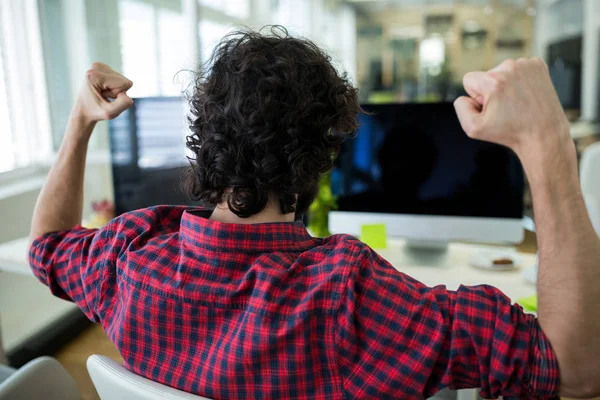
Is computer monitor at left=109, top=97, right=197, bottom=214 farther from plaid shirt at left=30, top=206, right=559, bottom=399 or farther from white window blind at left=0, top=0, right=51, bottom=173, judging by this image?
plaid shirt at left=30, top=206, right=559, bottom=399

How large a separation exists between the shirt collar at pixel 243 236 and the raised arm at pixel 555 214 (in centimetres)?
30

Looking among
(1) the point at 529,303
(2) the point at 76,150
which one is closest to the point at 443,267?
(1) the point at 529,303

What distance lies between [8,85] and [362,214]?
1845 mm

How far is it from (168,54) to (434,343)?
3.07 metres

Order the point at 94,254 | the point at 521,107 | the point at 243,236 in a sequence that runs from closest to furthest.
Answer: the point at 521,107 < the point at 243,236 < the point at 94,254

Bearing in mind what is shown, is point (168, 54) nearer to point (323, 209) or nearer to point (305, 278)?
point (323, 209)

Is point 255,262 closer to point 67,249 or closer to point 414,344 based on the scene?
point 414,344

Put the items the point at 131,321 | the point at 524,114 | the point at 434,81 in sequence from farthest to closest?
the point at 434,81, the point at 131,321, the point at 524,114

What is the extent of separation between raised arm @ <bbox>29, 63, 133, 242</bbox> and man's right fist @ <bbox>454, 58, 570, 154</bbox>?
0.62 metres

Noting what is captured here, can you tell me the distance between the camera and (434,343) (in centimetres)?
67

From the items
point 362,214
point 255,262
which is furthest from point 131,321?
point 362,214

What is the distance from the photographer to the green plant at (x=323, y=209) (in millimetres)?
1848

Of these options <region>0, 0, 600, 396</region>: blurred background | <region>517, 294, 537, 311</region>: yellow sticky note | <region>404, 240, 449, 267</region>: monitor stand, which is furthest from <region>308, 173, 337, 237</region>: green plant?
<region>517, 294, 537, 311</region>: yellow sticky note

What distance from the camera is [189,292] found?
29.5 inches
